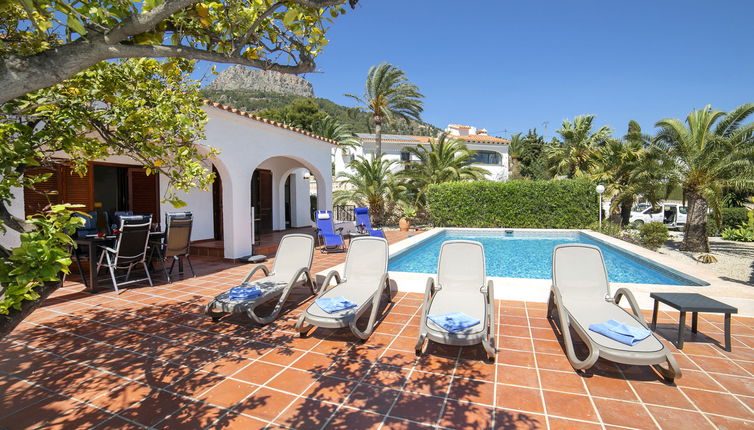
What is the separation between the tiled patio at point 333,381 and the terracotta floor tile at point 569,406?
0.01 m

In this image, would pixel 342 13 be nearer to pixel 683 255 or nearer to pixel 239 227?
pixel 239 227

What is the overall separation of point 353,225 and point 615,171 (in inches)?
602

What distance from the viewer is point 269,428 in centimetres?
298

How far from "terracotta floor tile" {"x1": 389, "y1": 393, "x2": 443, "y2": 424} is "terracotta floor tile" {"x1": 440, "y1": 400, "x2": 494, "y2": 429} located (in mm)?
84

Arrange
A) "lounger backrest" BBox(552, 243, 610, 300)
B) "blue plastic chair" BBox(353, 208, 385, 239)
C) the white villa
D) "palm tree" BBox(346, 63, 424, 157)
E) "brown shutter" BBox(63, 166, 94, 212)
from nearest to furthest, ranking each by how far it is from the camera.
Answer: "lounger backrest" BBox(552, 243, 610, 300) < "brown shutter" BBox(63, 166, 94, 212) < "blue plastic chair" BBox(353, 208, 385, 239) < "palm tree" BBox(346, 63, 424, 157) < the white villa

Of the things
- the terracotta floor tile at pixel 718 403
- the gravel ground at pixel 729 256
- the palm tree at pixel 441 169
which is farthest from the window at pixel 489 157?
the terracotta floor tile at pixel 718 403

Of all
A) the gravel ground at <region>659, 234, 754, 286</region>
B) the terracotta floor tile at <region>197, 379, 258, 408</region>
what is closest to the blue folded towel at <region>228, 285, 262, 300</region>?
the terracotta floor tile at <region>197, 379, 258, 408</region>

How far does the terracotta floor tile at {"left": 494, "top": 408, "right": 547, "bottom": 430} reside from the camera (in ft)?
9.79

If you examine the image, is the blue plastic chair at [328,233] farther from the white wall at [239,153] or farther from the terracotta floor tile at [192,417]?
the terracotta floor tile at [192,417]

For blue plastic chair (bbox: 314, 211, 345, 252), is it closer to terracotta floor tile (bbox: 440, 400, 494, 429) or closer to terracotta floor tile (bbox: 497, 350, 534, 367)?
terracotta floor tile (bbox: 497, 350, 534, 367)

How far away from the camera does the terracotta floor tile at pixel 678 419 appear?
297 cm

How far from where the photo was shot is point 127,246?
710 centimetres

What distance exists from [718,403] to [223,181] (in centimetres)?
1014

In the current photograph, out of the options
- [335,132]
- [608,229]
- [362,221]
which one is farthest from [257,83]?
[608,229]
